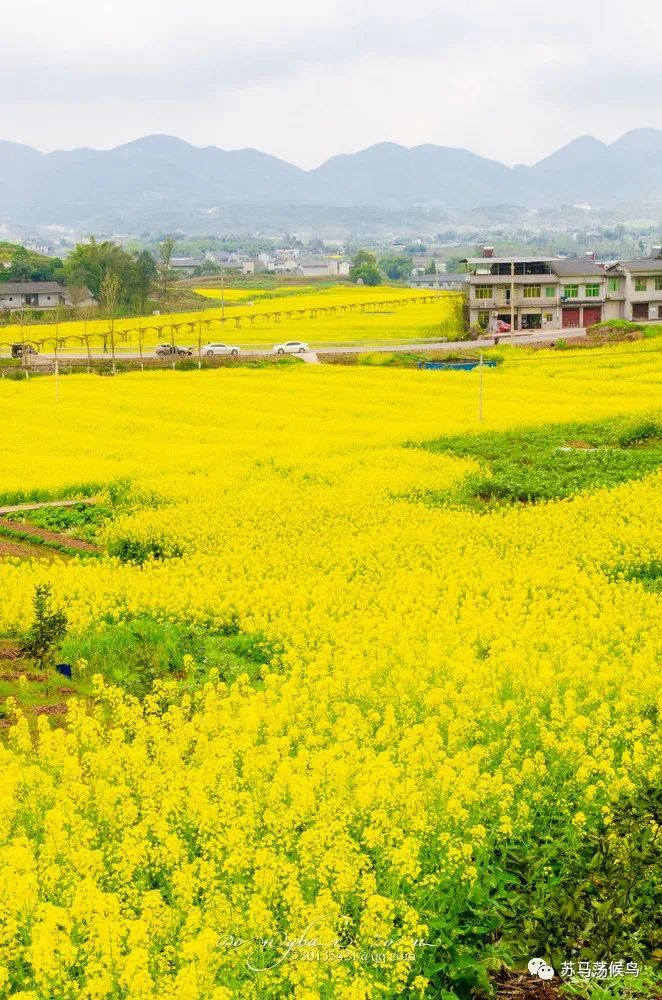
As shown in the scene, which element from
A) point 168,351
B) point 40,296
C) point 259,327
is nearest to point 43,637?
point 168,351

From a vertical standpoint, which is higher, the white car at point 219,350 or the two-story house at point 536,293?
the two-story house at point 536,293

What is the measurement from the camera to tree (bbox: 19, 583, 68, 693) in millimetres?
16062

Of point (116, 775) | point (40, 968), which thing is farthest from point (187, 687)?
point (40, 968)

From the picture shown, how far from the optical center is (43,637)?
52.6 feet

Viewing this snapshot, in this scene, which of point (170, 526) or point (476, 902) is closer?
point (476, 902)

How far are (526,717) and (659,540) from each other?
10.0 meters

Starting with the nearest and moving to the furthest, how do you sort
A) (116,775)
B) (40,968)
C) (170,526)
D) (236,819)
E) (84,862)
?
1. (40,968)
2. (84,862)
3. (236,819)
4. (116,775)
5. (170,526)

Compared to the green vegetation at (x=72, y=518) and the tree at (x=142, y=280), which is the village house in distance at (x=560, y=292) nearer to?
the tree at (x=142, y=280)

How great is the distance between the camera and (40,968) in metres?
7.53

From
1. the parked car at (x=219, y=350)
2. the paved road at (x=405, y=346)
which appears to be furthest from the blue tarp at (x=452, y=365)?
the parked car at (x=219, y=350)

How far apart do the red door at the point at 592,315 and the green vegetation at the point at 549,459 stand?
151 feet

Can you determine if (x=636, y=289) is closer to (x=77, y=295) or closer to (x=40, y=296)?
(x=77, y=295)

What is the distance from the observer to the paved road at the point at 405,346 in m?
69.4

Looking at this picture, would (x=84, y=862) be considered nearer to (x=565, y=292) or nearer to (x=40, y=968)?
(x=40, y=968)
